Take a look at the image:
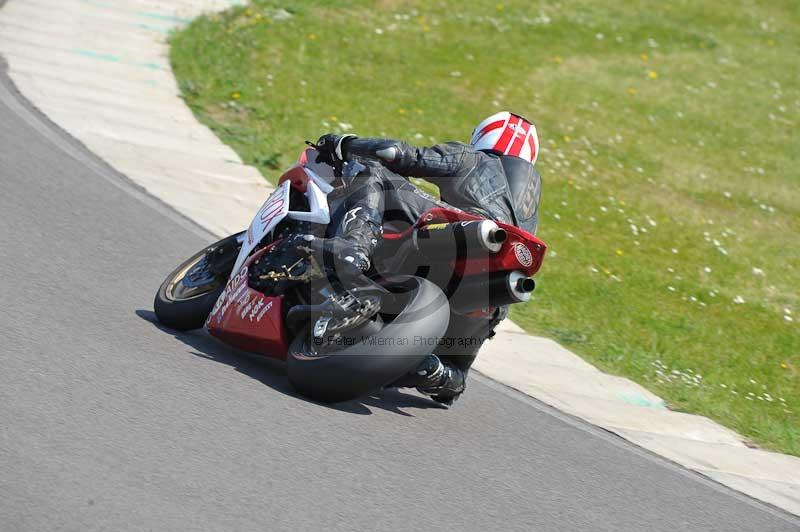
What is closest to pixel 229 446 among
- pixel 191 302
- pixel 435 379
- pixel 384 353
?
pixel 384 353

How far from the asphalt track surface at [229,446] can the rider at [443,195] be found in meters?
0.28

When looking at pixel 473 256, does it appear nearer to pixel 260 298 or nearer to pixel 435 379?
pixel 435 379

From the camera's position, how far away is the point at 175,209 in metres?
8.52

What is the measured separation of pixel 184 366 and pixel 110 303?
97 cm

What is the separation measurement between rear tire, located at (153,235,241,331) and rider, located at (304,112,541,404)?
0.81 metres

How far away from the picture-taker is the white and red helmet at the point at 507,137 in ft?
19.9

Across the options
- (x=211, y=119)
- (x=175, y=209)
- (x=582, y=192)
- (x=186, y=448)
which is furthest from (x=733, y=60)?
(x=186, y=448)

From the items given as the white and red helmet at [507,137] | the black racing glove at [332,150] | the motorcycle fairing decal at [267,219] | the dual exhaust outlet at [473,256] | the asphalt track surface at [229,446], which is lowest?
the asphalt track surface at [229,446]

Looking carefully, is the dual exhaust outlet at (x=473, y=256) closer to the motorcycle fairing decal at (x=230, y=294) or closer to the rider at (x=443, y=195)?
the rider at (x=443, y=195)

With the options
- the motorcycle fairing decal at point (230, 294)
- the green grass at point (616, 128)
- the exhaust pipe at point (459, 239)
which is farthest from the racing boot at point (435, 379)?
the green grass at point (616, 128)

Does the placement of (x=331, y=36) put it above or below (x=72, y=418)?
above

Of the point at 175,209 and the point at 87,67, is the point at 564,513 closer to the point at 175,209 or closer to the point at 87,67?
the point at 175,209

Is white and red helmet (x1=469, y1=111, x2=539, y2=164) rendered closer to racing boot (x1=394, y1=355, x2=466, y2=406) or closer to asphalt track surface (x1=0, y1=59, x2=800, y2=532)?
racing boot (x1=394, y1=355, x2=466, y2=406)

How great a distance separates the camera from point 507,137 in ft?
20.0
